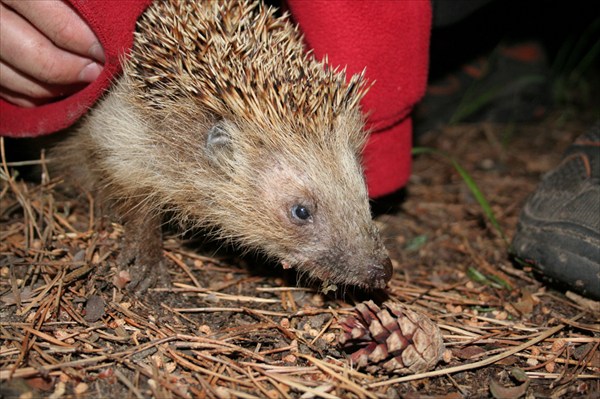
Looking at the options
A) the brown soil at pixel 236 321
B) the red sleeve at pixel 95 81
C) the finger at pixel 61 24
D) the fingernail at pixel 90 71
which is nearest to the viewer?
the brown soil at pixel 236 321

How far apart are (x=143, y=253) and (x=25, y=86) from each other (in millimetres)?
912

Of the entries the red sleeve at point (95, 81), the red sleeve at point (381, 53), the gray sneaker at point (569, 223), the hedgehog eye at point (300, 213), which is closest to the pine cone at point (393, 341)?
the hedgehog eye at point (300, 213)

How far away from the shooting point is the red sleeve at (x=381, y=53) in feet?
8.62

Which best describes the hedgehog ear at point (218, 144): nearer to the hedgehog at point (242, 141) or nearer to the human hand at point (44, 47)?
the hedgehog at point (242, 141)

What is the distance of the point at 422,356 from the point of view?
2041 mm

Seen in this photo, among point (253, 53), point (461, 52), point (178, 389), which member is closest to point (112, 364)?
point (178, 389)

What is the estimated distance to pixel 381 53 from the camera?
2.75m

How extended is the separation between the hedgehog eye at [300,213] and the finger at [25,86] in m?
1.18

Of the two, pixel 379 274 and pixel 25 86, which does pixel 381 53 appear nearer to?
pixel 379 274

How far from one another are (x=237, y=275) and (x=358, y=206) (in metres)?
0.66

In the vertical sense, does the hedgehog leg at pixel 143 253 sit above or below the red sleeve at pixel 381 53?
below

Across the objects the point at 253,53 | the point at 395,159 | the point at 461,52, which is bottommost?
the point at 395,159

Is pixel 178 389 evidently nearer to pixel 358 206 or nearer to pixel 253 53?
pixel 358 206

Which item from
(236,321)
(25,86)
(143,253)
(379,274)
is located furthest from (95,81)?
(379,274)
